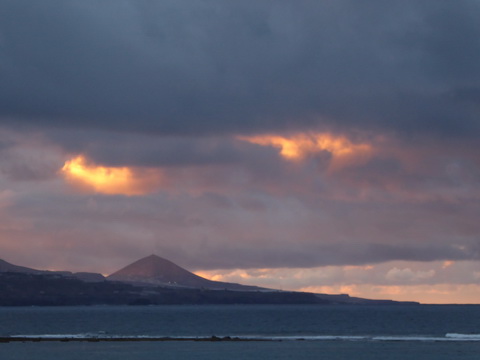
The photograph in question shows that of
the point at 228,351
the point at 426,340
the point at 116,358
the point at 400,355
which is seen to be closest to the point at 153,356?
the point at 116,358

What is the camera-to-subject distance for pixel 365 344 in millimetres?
121750

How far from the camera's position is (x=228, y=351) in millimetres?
105125

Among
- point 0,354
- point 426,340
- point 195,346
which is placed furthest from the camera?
point 426,340

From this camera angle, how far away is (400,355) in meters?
102

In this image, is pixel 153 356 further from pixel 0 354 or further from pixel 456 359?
pixel 456 359

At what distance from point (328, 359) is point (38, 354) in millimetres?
35532

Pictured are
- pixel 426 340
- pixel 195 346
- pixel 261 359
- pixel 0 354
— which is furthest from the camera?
pixel 426 340

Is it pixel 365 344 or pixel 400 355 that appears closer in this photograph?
pixel 400 355

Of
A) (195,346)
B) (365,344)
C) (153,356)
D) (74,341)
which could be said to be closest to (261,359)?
(153,356)

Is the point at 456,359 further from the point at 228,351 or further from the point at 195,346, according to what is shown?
the point at 195,346

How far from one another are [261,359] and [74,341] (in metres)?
42.7

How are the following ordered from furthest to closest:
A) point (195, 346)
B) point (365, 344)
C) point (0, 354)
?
point (365, 344), point (195, 346), point (0, 354)

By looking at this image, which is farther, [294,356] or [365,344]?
Answer: [365,344]

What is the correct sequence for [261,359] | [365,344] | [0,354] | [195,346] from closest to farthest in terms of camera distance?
1. [261,359]
2. [0,354]
3. [195,346]
4. [365,344]
